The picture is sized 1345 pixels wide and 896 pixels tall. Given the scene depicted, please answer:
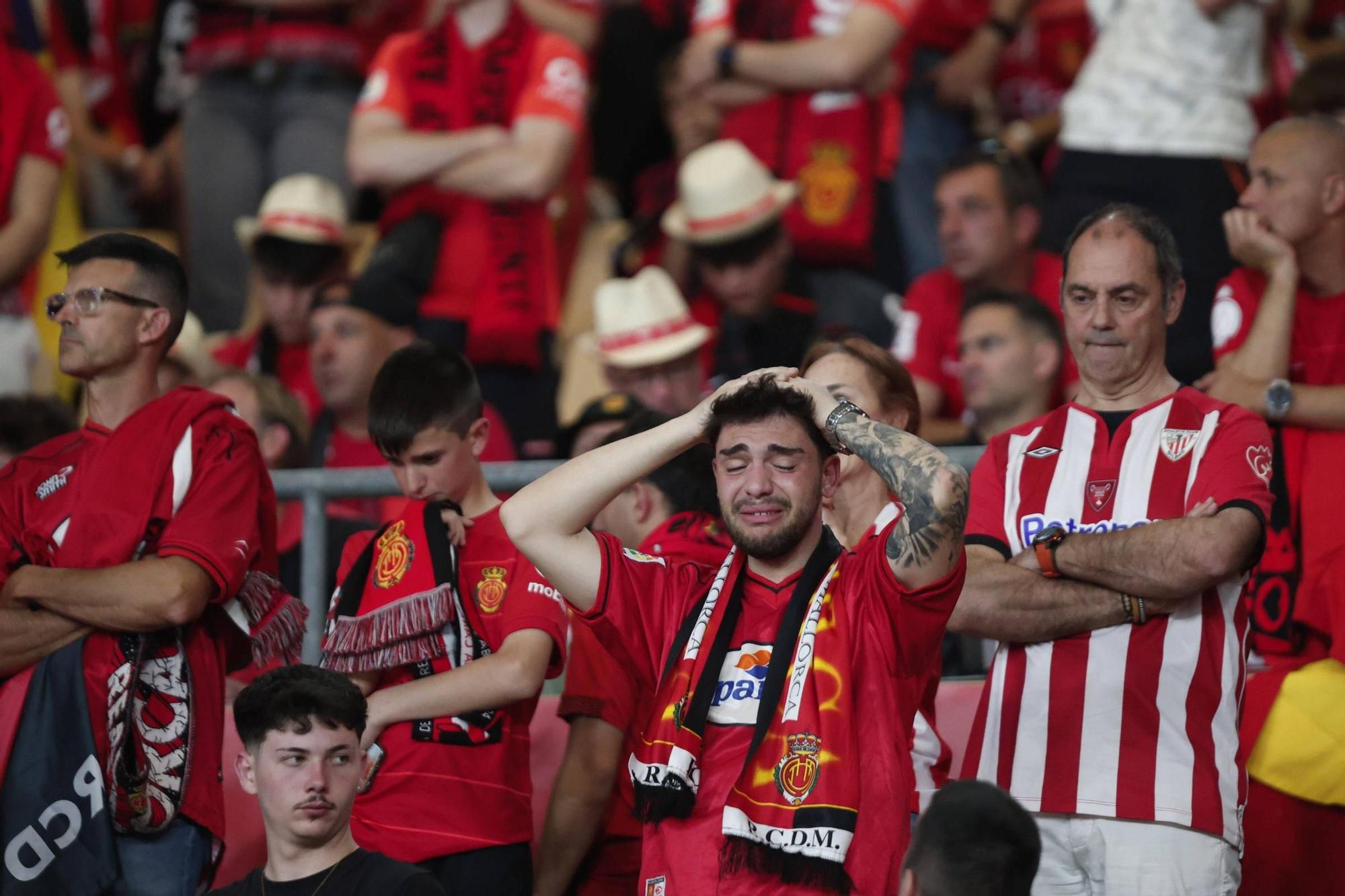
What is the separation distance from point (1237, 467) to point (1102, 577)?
1.33 feet

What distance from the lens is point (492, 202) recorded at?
7.89 metres

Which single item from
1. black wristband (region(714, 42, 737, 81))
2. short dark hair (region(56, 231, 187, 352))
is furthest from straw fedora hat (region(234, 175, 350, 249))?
short dark hair (region(56, 231, 187, 352))

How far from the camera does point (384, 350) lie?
758cm

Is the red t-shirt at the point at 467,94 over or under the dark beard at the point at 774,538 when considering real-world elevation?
over

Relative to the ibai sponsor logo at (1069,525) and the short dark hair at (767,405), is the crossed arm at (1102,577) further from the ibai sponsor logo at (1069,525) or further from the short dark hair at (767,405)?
the short dark hair at (767,405)

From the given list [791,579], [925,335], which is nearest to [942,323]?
[925,335]

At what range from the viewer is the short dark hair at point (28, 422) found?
6.19 m

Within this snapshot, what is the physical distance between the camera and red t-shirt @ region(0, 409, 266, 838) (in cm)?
470

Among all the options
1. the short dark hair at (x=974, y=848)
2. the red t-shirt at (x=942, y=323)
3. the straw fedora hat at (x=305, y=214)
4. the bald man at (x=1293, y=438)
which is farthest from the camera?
the straw fedora hat at (x=305, y=214)

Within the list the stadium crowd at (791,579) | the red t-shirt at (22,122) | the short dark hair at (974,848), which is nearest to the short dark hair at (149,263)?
the stadium crowd at (791,579)

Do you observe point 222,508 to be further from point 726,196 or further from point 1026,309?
point 726,196

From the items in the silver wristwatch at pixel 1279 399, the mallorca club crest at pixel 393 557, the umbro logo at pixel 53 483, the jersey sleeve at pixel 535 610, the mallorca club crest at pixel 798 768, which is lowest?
the mallorca club crest at pixel 798 768

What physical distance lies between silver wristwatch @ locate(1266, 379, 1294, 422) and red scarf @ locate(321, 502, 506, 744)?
2.14 m

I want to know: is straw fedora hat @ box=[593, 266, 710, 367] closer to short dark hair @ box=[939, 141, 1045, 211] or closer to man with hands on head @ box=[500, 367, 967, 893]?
short dark hair @ box=[939, 141, 1045, 211]
